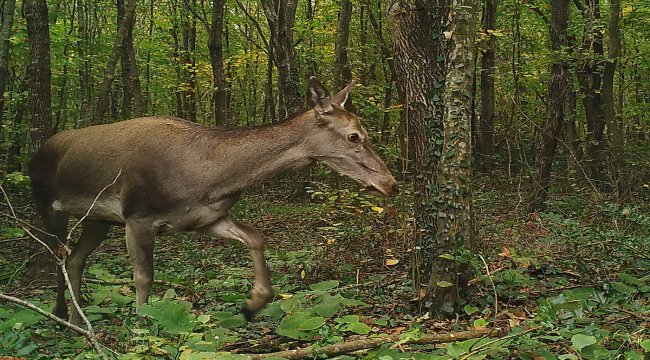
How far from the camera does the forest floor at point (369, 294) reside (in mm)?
4484

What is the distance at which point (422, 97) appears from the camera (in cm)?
691

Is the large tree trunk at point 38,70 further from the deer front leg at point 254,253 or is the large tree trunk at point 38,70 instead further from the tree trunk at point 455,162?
the tree trunk at point 455,162

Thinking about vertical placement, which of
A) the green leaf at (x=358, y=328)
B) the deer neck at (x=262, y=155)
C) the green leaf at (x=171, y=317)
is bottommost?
the green leaf at (x=358, y=328)

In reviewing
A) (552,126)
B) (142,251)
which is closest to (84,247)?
(142,251)

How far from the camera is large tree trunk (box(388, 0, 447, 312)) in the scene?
6.54m

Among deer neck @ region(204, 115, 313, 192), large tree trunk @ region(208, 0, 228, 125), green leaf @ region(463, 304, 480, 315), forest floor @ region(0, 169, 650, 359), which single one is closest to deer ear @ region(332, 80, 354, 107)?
deer neck @ region(204, 115, 313, 192)

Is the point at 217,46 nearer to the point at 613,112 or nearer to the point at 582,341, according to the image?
the point at 613,112

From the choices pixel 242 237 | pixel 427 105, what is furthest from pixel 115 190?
pixel 427 105

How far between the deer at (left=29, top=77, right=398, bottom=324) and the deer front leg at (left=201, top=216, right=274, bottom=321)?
0.03 feet

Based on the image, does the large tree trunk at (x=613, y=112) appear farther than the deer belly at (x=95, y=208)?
Yes

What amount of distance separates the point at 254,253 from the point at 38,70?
4.89 m

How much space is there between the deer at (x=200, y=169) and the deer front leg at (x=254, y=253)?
1 centimetres

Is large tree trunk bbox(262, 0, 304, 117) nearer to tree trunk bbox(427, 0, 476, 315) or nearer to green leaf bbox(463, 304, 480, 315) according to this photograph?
tree trunk bbox(427, 0, 476, 315)

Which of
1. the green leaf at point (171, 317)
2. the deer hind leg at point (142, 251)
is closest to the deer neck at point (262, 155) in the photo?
the deer hind leg at point (142, 251)
